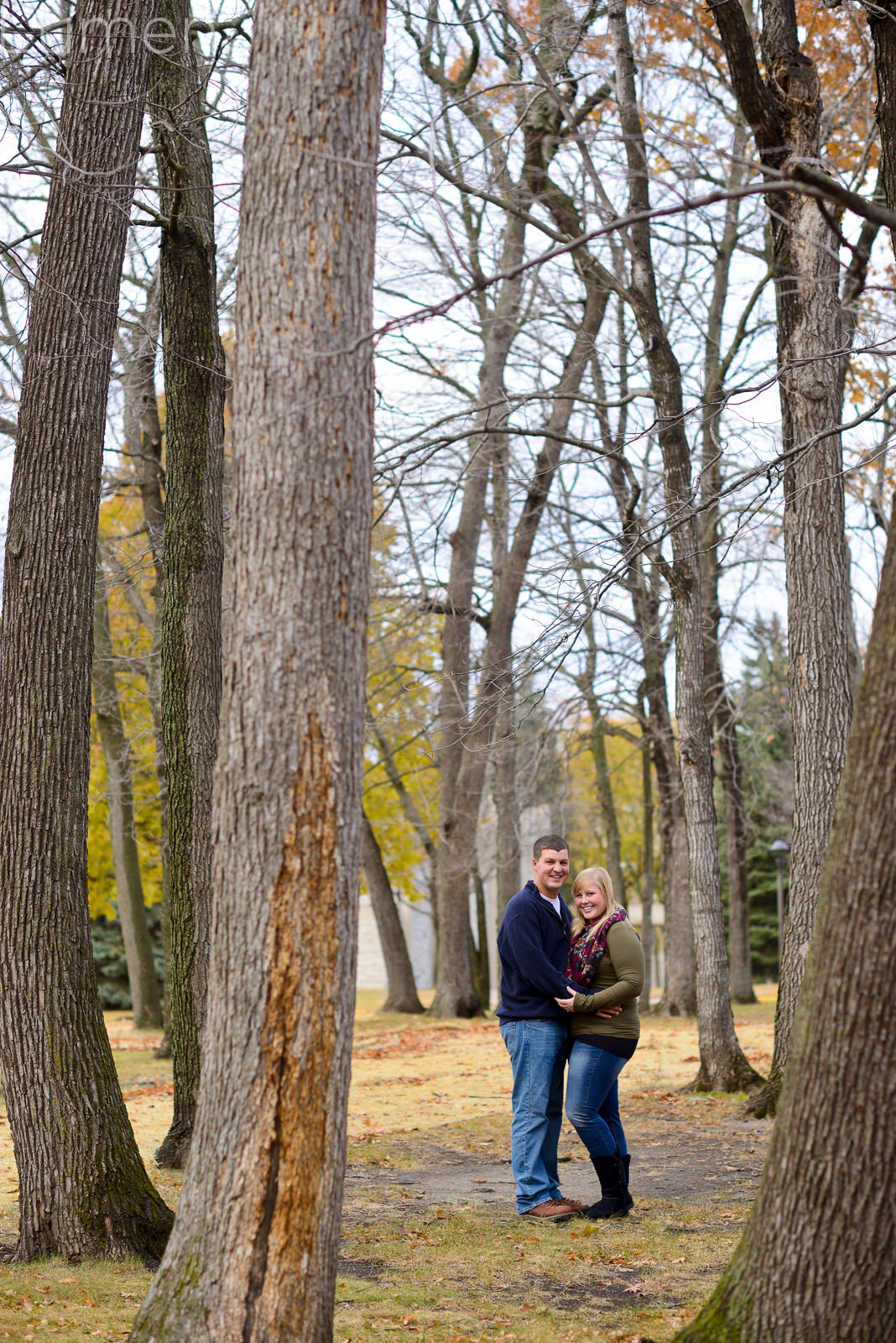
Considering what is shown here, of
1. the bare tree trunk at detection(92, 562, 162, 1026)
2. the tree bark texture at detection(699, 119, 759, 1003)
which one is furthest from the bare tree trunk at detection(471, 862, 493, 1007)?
the bare tree trunk at detection(92, 562, 162, 1026)

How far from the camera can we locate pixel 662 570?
415 inches

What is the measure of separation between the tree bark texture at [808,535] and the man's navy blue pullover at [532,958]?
285 cm

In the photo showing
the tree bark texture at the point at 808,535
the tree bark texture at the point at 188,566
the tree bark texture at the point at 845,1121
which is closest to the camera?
the tree bark texture at the point at 845,1121

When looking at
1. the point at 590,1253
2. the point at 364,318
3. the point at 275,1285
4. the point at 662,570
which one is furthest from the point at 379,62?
the point at 662,570

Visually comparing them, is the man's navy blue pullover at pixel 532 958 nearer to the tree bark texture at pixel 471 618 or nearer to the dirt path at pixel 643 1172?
the dirt path at pixel 643 1172

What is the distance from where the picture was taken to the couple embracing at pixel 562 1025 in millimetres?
6211

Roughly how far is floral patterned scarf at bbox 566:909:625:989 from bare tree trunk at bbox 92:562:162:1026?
39.5 feet

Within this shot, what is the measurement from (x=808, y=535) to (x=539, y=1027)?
4.35m

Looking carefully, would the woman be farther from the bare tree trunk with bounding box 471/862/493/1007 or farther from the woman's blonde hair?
the bare tree trunk with bounding box 471/862/493/1007

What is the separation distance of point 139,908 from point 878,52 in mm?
16128

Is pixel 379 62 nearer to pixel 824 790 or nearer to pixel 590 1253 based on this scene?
pixel 590 1253

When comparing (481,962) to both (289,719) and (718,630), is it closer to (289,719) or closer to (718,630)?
(718,630)

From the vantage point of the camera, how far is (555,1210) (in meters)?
6.22

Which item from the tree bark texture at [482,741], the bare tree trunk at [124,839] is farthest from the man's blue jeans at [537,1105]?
the bare tree trunk at [124,839]
